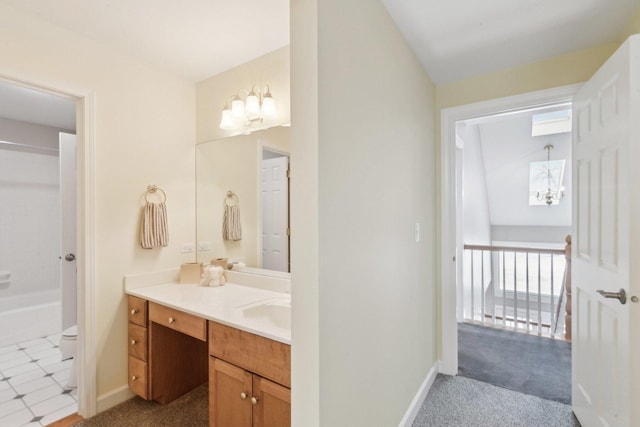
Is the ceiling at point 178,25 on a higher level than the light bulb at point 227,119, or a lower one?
higher

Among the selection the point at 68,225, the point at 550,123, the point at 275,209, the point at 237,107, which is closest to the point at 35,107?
the point at 68,225

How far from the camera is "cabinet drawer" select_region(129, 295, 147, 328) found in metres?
1.98

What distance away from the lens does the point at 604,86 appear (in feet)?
5.08

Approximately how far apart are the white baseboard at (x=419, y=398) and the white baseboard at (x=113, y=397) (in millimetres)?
1806

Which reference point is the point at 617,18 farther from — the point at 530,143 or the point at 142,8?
the point at 530,143

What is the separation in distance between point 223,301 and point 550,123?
4.22 metres

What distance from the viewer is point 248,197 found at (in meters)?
2.28

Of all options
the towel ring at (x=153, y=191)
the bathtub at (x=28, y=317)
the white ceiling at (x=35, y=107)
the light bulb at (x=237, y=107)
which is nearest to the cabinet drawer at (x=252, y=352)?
the towel ring at (x=153, y=191)

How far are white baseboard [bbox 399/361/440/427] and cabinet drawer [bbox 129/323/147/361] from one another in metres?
1.65

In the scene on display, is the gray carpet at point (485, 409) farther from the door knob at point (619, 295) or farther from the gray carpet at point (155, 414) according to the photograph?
the gray carpet at point (155, 414)

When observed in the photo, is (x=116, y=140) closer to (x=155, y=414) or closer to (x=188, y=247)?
(x=188, y=247)

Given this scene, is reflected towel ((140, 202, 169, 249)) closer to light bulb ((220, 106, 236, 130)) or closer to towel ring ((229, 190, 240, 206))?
towel ring ((229, 190, 240, 206))

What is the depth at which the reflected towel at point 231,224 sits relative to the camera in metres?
2.35

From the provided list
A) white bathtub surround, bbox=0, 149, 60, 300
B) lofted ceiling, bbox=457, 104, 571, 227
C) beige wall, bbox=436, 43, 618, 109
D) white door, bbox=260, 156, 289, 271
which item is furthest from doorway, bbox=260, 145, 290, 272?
white bathtub surround, bbox=0, 149, 60, 300
